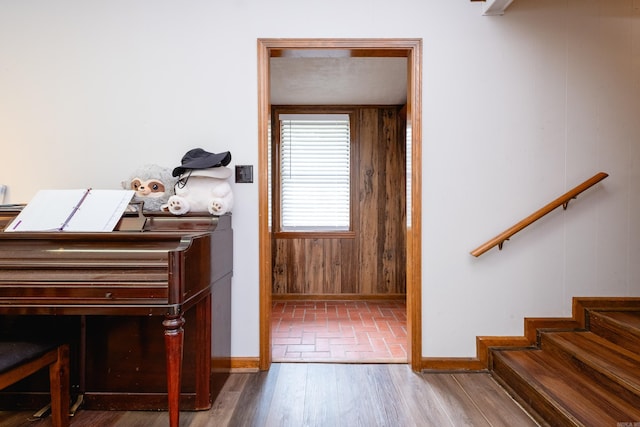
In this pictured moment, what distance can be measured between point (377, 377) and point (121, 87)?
2.46 metres

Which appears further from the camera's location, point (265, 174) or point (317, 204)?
point (317, 204)

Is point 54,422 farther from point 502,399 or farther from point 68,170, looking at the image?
point 502,399

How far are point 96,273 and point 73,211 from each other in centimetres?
54

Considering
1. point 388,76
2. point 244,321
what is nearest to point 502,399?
point 244,321

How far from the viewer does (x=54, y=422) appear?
1.75 m

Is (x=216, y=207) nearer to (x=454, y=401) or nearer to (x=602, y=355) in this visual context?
(x=454, y=401)

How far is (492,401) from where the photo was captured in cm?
206

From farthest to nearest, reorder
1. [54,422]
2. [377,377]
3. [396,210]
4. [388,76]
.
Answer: [396,210]
[388,76]
[377,377]
[54,422]

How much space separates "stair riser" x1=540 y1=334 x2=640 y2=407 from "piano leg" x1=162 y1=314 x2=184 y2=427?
2022 millimetres

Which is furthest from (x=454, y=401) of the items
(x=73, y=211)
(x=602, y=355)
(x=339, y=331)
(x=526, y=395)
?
(x=73, y=211)

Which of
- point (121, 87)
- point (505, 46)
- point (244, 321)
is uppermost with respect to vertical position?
point (505, 46)

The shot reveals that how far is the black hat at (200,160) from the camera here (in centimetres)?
214

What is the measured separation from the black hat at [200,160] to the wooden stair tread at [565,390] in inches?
80.2

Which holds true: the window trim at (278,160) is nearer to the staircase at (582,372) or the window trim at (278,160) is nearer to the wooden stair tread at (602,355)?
the staircase at (582,372)
